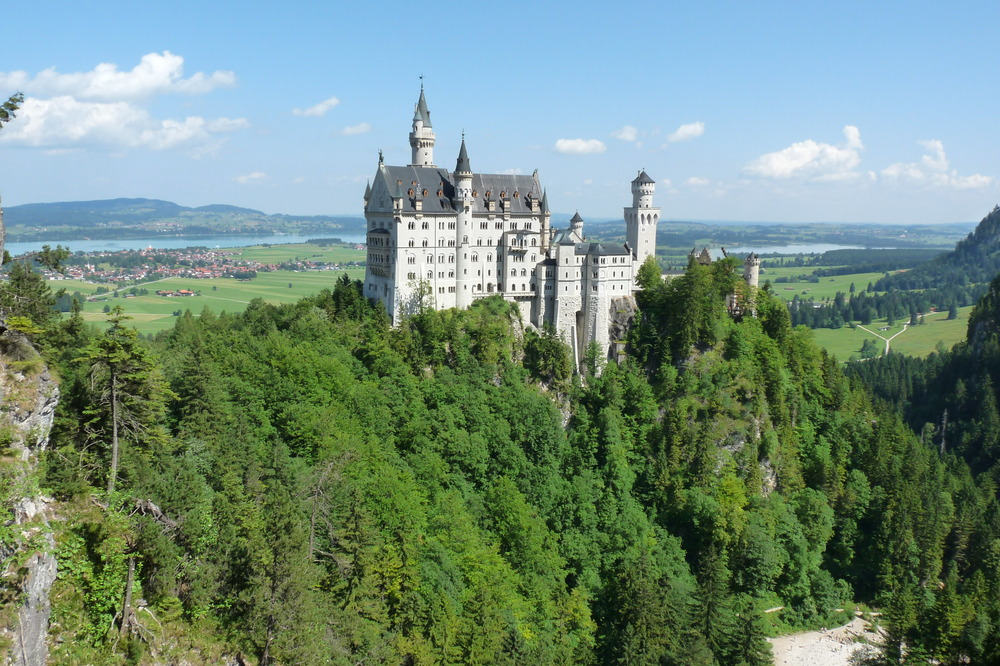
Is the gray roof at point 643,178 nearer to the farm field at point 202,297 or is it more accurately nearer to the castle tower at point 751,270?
the castle tower at point 751,270

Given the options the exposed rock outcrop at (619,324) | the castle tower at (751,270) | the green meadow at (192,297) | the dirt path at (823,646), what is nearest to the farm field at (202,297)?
the green meadow at (192,297)

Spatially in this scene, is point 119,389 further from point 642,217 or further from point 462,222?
point 642,217

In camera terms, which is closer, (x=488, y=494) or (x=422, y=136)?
(x=488, y=494)

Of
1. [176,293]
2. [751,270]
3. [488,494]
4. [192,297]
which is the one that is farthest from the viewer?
[176,293]

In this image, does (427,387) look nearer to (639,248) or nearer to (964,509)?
(639,248)

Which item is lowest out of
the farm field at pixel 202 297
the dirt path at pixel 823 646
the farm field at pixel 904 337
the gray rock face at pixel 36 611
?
the dirt path at pixel 823 646

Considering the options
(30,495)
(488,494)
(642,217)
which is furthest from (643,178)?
(30,495)
